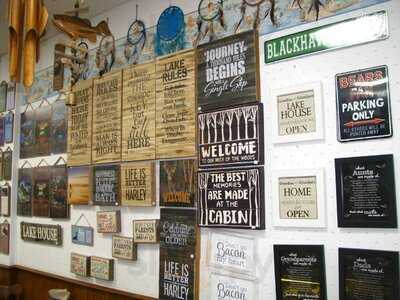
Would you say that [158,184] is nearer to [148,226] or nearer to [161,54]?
[148,226]

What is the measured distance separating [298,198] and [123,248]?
1.23 meters

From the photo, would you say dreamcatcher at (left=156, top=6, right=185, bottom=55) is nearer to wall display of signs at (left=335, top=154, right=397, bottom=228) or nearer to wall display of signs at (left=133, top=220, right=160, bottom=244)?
wall display of signs at (left=133, top=220, right=160, bottom=244)

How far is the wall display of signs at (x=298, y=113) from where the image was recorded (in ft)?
6.13

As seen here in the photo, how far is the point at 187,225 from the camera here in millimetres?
2289

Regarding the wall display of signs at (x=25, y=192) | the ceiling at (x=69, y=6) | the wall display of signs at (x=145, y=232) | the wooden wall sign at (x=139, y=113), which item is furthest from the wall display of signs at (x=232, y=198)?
the wall display of signs at (x=25, y=192)

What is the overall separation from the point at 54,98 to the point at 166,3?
132cm

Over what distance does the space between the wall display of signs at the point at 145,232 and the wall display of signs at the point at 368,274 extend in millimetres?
1094

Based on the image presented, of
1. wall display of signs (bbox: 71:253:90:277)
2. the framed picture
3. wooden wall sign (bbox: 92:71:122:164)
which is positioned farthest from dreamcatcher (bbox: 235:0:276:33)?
wall display of signs (bbox: 71:253:90:277)

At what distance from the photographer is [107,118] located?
9.13ft

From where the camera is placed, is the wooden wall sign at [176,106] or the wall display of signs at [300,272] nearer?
the wall display of signs at [300,272]

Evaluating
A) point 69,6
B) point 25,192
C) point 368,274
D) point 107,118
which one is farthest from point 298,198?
point 25,192

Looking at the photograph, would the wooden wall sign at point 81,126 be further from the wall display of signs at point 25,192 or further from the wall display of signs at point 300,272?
the wall display of signs at point 300,272

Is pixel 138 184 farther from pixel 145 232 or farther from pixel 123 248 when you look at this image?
pixel 123 248

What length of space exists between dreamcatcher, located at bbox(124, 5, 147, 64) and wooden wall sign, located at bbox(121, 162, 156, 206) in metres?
0.70
